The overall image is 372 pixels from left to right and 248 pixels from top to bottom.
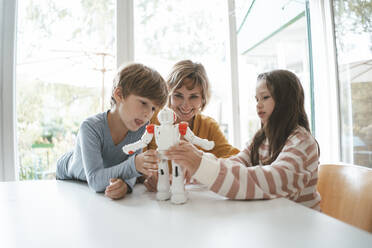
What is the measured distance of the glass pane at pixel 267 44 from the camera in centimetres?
188

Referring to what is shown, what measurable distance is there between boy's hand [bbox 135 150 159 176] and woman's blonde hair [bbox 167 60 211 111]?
1.51 feet

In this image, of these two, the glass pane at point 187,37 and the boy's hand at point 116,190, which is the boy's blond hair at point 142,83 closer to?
the boy's hand at point 116,190

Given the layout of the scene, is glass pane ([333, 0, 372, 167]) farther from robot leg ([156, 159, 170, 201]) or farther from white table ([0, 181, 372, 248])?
robot leg ([156, 159, 170, 201])

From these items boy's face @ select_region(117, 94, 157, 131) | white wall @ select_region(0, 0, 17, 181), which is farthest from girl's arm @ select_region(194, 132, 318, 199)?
white wall @ select_region(0, 0, 17, 181)

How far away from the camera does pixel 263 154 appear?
907 millimetres

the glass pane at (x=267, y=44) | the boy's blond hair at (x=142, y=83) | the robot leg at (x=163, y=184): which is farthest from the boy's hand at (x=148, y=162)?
the glass pane at (x=267, y=44)

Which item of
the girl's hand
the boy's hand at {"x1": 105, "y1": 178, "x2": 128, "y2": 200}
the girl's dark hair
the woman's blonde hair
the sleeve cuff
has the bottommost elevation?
the boy's hand at {"x1": 105, "y1": 178, "x2": 128, "y2": 200}

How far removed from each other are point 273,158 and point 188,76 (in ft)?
1.62

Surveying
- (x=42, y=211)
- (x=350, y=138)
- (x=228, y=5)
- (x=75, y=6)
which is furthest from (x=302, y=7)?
(x=42, y=211)

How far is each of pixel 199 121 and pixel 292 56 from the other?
1176mm

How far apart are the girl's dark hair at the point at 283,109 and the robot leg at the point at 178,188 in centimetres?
37

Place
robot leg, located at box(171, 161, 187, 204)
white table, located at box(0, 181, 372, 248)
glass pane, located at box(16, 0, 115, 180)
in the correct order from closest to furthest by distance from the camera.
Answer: white table, located at box(0, 181, 372, 248)
robot leg, located at box(171, 161, 187, 204)
glass pane, located at box(16, 0, 115, 180)

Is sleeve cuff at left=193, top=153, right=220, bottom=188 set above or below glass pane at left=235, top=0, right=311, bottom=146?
below

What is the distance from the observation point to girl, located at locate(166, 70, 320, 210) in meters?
0.59
